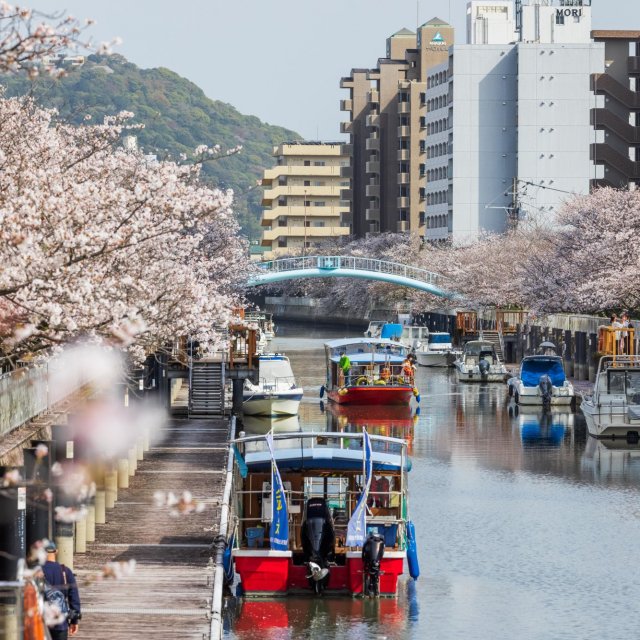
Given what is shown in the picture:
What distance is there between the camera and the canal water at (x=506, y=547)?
27.4m

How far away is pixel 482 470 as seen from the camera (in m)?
→ 48.0

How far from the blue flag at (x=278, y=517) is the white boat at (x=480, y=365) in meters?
55.5

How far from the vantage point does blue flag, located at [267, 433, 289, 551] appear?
28.0 meters

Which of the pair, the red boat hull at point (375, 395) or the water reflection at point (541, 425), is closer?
the water reflection at point (541, 425)

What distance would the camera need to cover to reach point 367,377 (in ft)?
224

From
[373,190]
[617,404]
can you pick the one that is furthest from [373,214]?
[617,404]

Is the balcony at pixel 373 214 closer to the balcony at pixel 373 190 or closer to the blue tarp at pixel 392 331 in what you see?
→ the balcony at pixel 373 190

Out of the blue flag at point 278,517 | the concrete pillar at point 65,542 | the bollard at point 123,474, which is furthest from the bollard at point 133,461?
the concrete pillar at point 65,542

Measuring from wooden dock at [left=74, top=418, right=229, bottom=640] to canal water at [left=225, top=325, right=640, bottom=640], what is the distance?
1.57m

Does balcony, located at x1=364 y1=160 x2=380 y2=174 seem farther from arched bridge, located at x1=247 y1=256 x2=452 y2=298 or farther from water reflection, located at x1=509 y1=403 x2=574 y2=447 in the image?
water reflection, located at x1=509 y1=403 x2=574 y2=447

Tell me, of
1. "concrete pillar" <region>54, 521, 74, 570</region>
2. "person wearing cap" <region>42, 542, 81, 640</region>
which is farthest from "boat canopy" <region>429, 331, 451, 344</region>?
"person wearing cap" <region>42, 542, 81, 640</region>

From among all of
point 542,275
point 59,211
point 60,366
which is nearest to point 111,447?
point 60,366

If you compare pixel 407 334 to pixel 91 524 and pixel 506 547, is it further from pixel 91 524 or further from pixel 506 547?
pixel 91 524

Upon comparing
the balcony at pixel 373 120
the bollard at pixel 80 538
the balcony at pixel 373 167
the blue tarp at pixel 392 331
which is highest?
the balcony at pixel 373 120
